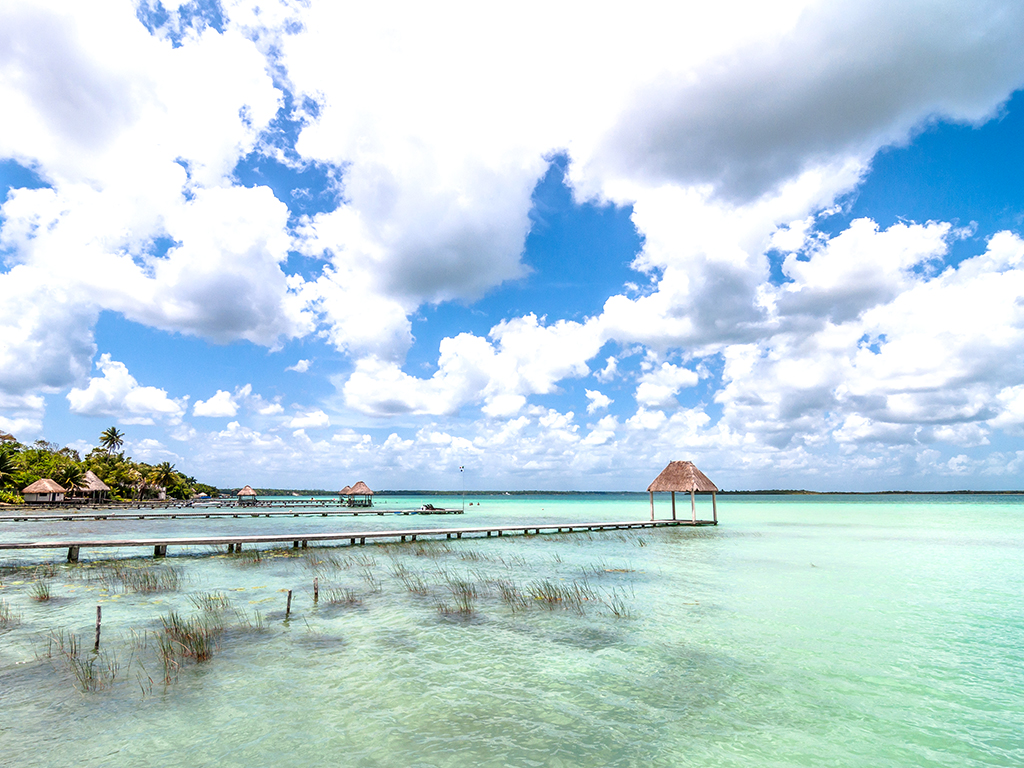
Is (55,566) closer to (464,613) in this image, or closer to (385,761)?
(464,613)

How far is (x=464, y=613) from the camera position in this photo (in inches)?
533

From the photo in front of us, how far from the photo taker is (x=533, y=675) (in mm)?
9188

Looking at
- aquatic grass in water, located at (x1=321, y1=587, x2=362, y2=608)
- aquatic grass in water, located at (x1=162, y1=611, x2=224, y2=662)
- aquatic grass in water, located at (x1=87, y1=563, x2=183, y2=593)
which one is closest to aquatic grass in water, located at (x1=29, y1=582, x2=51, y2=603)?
aquatic grass in water, located at (x1=87, y1=563, x2=183, y2=593)

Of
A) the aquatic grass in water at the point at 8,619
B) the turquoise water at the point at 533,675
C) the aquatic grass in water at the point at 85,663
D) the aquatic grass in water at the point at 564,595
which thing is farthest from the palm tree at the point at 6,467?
the aquatic grass in water at the point at 564,595

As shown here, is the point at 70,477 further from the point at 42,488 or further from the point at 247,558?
the point at 247,558

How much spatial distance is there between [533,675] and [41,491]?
249ft

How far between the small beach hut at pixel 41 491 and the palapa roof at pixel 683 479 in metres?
68.7

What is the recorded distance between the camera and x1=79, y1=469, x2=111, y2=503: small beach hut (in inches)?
2628

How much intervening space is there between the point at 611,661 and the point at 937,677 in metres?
5.69

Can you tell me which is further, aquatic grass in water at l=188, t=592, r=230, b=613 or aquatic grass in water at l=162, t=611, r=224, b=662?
aquatic grass in water at l=188, t=592, r=230, b=613

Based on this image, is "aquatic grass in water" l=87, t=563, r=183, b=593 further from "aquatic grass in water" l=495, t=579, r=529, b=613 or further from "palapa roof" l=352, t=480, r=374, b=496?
"palapa roof" l=352, t=480, r=374, b=496

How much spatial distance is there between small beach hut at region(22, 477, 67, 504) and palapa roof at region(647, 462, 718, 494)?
68.7 m

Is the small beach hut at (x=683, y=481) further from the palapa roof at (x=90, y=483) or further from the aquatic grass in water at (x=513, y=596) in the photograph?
the palapa roof at (x=90, y=483)

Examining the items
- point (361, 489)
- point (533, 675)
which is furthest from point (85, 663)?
point (361, 489)
